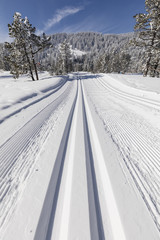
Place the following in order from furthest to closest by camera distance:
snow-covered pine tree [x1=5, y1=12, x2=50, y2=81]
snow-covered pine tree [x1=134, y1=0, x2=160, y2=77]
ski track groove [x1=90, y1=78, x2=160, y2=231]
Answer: snow-covered pine tree [x1=5, y1=12, x2=50, y2=81] < snow-covered pine tree [x1=134, y1=0, x2=160, y2=77] < ski track groove [x1=90, y1=78, x2=160, y2=231]

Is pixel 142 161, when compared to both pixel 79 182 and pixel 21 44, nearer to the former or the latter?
pixel 79 182

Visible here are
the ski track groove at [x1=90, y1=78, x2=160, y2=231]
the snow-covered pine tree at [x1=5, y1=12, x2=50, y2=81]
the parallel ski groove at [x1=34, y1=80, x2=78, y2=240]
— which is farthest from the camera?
the snow-covered pine tree at [x1=5, y1=12, x2=50, y2=81]

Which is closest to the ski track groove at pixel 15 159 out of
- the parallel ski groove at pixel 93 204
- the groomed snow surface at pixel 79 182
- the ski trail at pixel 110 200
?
the groomed snow surface at pixel 79 182

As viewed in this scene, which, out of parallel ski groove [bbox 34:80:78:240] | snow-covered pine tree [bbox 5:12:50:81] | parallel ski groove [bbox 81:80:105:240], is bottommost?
parallel ski groove [bbox 81:80:105:240]

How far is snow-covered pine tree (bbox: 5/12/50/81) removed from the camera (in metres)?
13.6

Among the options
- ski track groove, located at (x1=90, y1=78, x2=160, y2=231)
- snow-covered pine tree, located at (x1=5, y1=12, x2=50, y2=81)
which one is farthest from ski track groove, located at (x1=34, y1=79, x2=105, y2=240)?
snow-covered pine tree, located at (x1=5, y1=12, x2=50, y2=81)

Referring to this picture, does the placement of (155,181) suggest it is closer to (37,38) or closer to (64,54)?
(37,38)

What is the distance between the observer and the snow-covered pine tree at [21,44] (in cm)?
1355

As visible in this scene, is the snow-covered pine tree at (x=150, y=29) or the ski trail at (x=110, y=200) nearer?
the ski trail at (x=110, y=200)

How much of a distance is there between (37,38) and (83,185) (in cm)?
2015

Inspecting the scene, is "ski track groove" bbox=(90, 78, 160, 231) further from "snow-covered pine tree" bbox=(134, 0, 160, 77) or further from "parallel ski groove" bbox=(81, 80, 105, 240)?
"snow-covered pine tree" bbox=(134, 0, 160, 77)

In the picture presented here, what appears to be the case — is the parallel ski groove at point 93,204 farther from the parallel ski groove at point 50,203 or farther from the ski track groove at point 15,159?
the ski track groove at point 15,159

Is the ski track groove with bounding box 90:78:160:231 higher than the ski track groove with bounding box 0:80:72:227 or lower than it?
lower

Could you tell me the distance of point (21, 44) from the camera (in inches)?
558
